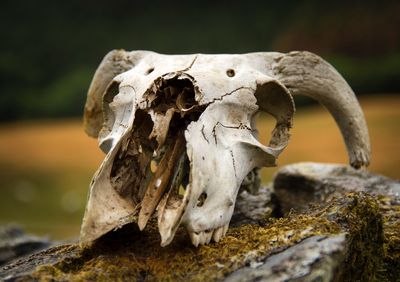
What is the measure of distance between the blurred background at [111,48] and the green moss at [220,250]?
265cm

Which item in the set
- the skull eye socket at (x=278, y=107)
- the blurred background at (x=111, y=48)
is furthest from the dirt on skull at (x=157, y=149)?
the blurred background at (x=111, y=48)

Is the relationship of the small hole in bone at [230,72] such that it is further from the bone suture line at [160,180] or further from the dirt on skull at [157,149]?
the bone suture line at [160,180]

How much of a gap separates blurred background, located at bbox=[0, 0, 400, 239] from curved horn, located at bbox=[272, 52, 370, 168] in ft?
5.05

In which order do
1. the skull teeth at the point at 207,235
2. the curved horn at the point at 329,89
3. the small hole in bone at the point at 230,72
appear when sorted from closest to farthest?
the skull teeth at the point at 207,235 → the small hole in bone at the point at 230,72 → the curved horn at the point at 329,89

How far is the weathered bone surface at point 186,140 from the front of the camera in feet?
6.93

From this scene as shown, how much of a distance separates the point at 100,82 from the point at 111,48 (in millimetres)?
3270

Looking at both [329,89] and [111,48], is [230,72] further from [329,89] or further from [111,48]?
[111,48]

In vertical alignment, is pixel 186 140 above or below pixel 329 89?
below

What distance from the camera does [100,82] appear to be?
337 cm

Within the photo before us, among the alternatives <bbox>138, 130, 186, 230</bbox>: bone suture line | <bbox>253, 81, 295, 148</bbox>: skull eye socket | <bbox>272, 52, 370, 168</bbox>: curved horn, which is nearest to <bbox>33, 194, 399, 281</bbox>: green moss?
<bbox>138, 130, 186, 230</bbox>: bone suture line

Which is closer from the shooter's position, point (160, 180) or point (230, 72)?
point (160, 180)

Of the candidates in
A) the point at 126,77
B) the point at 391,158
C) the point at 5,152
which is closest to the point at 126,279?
the point at 126,77

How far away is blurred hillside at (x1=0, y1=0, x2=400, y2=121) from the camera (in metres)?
5.34

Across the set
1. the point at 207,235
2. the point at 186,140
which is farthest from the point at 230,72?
the point at 207,235
